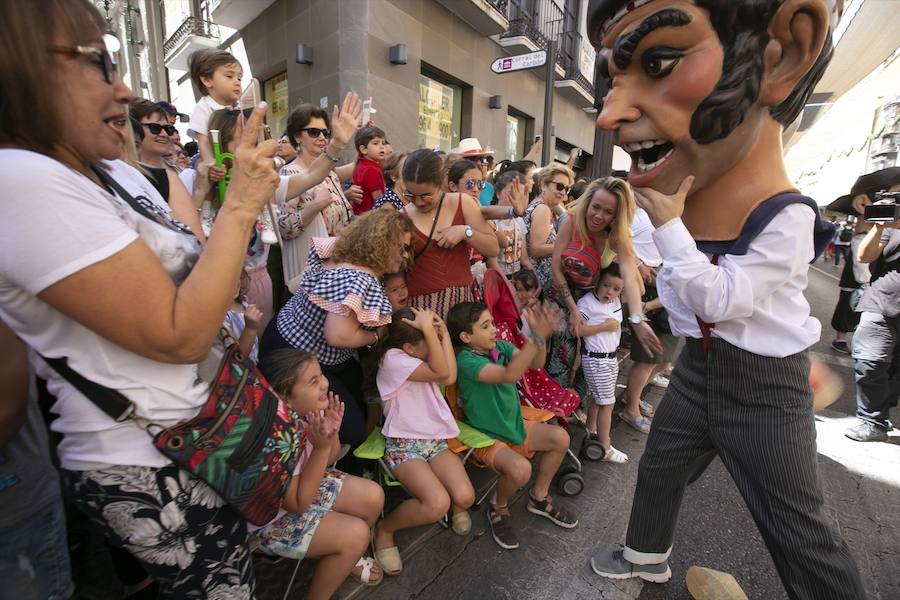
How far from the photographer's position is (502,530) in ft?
7.19

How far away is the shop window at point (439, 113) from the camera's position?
841 cm

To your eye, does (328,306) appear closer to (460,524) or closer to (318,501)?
(318,501)

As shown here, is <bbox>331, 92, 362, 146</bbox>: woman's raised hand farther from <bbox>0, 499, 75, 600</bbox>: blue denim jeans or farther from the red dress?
<bbox>0, 499, 75, 600</bbox>: blue denim jeans

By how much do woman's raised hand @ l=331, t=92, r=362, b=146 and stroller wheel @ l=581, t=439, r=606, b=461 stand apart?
231 cm

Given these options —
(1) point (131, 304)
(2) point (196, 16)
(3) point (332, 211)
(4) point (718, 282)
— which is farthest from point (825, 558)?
(2) point (196, 16)

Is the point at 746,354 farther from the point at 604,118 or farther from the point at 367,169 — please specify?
the point at 367,169

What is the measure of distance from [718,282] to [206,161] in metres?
2.33

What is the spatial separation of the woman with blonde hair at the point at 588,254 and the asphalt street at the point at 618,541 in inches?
31.7

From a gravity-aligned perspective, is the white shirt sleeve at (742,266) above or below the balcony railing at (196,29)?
below

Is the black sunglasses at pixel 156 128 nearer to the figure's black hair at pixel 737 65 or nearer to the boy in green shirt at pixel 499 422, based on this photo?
the boy in green shirt at pixel 499 422

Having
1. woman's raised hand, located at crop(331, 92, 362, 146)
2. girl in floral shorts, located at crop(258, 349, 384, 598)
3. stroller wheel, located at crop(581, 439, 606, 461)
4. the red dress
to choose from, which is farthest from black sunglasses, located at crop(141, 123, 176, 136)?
stroller wheel, located at crop(581, 439, 606, 461)

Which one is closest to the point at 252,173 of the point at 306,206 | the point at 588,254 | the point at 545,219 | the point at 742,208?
the point at 742,208

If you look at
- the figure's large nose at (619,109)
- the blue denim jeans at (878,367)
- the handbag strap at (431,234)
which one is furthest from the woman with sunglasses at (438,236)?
the blue denim jeans at (878,367)

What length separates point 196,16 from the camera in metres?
11.0
